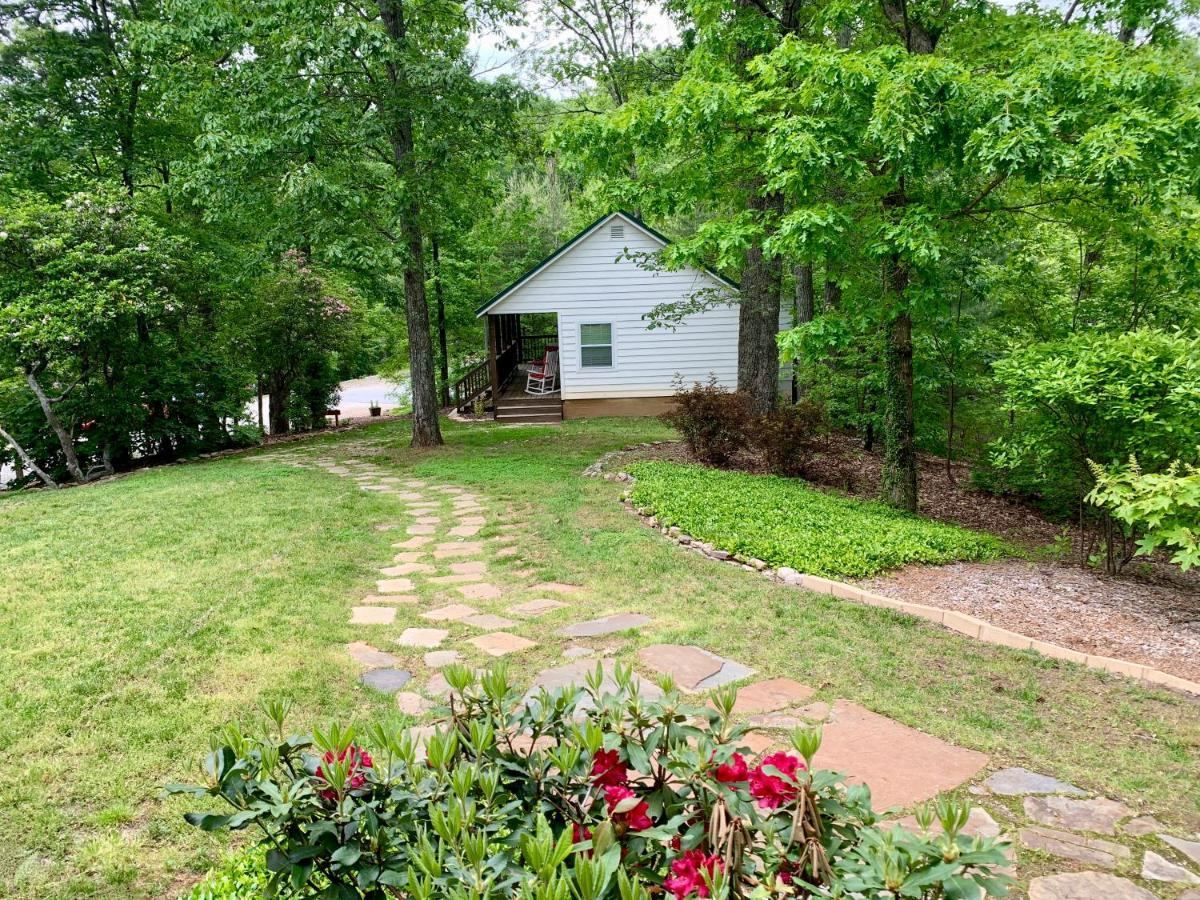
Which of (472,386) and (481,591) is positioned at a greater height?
(472,386)

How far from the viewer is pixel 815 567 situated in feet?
17.2

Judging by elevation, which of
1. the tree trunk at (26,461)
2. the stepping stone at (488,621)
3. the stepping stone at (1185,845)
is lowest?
the stepping stone at (1185,845)

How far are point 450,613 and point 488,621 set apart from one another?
31 cm

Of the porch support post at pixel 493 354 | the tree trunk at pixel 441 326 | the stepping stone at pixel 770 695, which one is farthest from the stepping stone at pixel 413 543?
the tree trunk at pixel 441 326

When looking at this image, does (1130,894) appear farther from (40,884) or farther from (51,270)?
(51,270)

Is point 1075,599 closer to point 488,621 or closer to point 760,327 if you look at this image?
point 488,621

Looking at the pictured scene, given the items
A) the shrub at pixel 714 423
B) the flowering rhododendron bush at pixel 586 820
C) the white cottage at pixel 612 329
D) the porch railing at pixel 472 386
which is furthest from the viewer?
the porch railing at pixel 472 386

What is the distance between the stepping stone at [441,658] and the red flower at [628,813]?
2513 millimetres

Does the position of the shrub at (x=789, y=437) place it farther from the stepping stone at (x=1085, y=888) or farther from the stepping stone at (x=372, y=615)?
the stepping stone at (x=1085, y=888)

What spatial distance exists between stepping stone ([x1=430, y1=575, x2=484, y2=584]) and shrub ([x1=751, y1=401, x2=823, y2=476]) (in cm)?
470

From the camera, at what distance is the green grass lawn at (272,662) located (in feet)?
8.31

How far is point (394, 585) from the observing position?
5.23 m

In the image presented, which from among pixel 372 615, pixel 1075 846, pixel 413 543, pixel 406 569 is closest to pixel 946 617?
pixel 1075 846

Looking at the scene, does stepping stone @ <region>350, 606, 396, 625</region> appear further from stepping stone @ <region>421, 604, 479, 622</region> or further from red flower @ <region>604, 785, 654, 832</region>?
red flower @ <region>604, 785, 654, 832</region>
